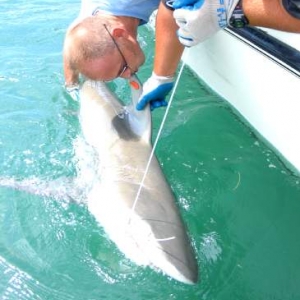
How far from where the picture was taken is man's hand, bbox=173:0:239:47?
165 centimetres

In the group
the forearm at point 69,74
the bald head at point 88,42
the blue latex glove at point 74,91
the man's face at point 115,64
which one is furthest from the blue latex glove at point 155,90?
the blue latex glove at point 74,91

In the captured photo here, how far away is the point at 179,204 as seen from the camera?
2305 millimetres

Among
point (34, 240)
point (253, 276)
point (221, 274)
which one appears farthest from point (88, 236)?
point (253, 276)

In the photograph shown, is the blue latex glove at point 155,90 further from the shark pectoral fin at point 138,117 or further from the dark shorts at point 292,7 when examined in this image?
the dark shorts at point 292,7

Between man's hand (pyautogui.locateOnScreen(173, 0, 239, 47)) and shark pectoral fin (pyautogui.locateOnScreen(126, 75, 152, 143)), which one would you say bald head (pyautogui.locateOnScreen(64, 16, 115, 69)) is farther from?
man's hand (pyautogui.locateOnScreen(173, 0, 239, 47))

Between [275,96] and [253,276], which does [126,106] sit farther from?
[253,276]

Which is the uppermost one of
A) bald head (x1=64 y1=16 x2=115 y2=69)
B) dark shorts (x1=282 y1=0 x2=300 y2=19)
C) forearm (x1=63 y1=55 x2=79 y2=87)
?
dark shorts (x1=282 y1=0 x2=300 y2=19)

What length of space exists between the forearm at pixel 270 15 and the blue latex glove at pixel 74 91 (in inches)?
64.4

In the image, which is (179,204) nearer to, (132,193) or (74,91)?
(132,193)

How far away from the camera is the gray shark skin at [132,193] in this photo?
176 cm

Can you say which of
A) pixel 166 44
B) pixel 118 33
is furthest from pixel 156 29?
Result: pixel 118 33

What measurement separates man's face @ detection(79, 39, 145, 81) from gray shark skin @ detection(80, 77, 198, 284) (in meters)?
0.08

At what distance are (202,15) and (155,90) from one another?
79 centimetres

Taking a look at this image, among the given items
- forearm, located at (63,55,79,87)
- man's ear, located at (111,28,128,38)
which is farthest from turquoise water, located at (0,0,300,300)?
man's ear, located at (111,28,128,38)
